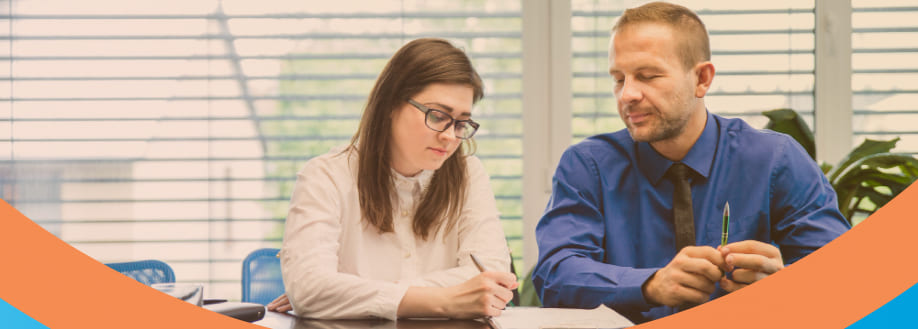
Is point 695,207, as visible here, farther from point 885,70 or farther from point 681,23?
point 885,70

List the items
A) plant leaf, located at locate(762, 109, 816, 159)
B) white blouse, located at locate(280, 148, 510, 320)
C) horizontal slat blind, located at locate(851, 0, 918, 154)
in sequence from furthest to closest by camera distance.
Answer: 1. horizontal slat blind, located at locate(851, 0, 918, 154)
2. plant leaf, located at locate(762, 109, 816, 159)
3. white blouse, located at locate(280, 148, 510, 320)

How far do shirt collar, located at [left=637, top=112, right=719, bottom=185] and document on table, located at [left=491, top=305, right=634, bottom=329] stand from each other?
42cm

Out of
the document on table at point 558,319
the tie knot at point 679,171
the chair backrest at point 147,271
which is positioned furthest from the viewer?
the chair backrest at point 147,271

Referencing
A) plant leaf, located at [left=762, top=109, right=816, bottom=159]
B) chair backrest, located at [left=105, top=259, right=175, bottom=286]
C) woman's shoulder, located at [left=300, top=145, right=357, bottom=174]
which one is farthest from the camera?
plant leaf, located at [left=762, top=109, right=816, bottom=159]

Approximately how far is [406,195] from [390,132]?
18cm

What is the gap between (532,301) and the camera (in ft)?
10.00

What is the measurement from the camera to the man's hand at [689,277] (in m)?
1.40

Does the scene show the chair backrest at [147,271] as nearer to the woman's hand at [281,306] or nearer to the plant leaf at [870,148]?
the woman's hand at [281,306]

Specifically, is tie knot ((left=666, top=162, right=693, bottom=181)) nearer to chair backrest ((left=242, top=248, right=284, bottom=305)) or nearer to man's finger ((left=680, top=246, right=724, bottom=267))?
man's finger ((left=680, top=246, right=724, bottom=267))

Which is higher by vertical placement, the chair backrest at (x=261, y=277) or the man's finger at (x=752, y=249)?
the man's finger at (x=752, y=249)

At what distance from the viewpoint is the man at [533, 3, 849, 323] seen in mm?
1664

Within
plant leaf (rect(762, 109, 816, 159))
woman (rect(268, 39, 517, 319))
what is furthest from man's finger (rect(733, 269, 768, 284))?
plant leaf (rect(762, 109, 816, 159))

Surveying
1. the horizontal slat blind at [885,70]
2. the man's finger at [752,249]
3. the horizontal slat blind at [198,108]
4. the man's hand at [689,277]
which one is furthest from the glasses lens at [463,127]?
the horizontal slat blind at [885,70]

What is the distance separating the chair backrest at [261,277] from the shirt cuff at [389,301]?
110 centimetres
